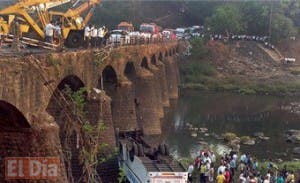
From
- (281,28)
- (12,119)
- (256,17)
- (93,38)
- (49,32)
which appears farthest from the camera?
(256,17)

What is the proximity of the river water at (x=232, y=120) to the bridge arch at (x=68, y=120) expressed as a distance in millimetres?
17520

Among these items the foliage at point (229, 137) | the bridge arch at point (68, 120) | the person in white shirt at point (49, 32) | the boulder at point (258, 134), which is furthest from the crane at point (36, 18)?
the boulder at point (258, 134)

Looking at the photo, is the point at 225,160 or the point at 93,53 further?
the point at 225,160

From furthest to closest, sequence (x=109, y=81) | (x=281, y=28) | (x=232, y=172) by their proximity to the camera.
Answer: (x=281, y=28) < (x=109, y=81) < (x=232, y=172)

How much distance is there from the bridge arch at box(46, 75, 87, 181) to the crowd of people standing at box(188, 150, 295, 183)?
6.20 m

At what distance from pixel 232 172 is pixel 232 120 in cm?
3205

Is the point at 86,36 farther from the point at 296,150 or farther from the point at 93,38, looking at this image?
the point at 296,150

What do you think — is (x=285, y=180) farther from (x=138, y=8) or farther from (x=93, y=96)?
(x=138, y=8)

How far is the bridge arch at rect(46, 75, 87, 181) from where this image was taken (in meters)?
21.8

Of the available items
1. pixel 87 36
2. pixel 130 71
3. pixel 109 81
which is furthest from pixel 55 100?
pixel 130 71

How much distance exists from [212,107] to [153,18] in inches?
2330

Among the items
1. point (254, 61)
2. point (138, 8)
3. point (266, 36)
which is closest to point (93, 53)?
point (254, 61)

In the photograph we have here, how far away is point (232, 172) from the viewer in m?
29.2

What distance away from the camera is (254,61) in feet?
322
